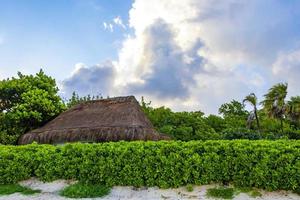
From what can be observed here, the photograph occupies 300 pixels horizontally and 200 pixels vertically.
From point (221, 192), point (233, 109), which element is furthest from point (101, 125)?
point (233, 109)

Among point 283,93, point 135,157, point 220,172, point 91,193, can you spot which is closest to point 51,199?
point 91,193

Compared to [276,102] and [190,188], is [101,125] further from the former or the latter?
[276,102]

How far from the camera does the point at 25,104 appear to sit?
20.7 meters

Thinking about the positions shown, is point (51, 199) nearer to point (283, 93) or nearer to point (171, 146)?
point (171, 146)

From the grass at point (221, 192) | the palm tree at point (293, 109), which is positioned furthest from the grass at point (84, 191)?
the palm tree at point (293, 109)

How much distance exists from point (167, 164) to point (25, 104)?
1165cm

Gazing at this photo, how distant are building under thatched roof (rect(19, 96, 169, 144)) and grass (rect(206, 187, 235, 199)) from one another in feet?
18.8

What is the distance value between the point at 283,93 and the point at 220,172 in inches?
631

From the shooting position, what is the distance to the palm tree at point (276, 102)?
24.5 meters

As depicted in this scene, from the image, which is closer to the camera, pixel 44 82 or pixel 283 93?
pixel 44 82

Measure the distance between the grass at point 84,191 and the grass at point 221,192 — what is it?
9.68ft

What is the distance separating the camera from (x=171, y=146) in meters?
11.6

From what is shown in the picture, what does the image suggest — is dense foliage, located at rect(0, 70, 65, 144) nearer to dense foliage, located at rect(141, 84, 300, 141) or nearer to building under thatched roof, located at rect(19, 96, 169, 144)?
building under thatched roof, located at rect(19, 96, 169, 144)

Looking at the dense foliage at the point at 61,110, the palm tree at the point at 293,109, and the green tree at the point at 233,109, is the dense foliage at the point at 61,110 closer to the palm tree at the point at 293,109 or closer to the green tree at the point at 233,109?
the palm tree at the point at 293,109
